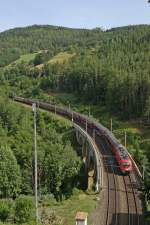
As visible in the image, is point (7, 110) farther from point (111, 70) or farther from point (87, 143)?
point (111, 70)

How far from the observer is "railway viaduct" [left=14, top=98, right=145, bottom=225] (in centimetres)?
4341

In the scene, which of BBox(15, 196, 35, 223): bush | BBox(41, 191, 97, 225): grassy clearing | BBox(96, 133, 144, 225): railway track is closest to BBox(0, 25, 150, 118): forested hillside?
BBox(96, 133, 144, 225): railway track

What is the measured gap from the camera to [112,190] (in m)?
52.8

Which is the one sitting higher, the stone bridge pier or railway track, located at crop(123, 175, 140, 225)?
railway track, located at crop(123, 175, 140, 225)

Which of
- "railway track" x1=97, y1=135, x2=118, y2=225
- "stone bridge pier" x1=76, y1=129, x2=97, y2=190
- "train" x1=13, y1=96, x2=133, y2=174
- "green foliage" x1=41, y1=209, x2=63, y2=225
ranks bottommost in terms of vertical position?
"stone bridge pier" x1=76, y1=129, x2=97, y2=190

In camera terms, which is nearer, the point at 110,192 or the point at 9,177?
the point at 110,192

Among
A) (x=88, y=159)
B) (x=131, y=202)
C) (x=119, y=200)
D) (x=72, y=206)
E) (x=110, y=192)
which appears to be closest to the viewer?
(x=131, y=202)

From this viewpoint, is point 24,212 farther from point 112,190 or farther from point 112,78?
point 112,78

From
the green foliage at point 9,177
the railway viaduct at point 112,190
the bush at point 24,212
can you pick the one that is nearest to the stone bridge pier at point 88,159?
the railway viaduct at point 112,190

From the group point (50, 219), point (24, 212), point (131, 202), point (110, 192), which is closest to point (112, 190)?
point (110, 192)

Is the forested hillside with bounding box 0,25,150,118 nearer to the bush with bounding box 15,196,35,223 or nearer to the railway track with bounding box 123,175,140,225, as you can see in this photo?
the railway track with bounding box 123,175,140,225

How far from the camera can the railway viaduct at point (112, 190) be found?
1709 inches

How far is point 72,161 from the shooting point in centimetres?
6219

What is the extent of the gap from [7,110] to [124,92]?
1140 inches
